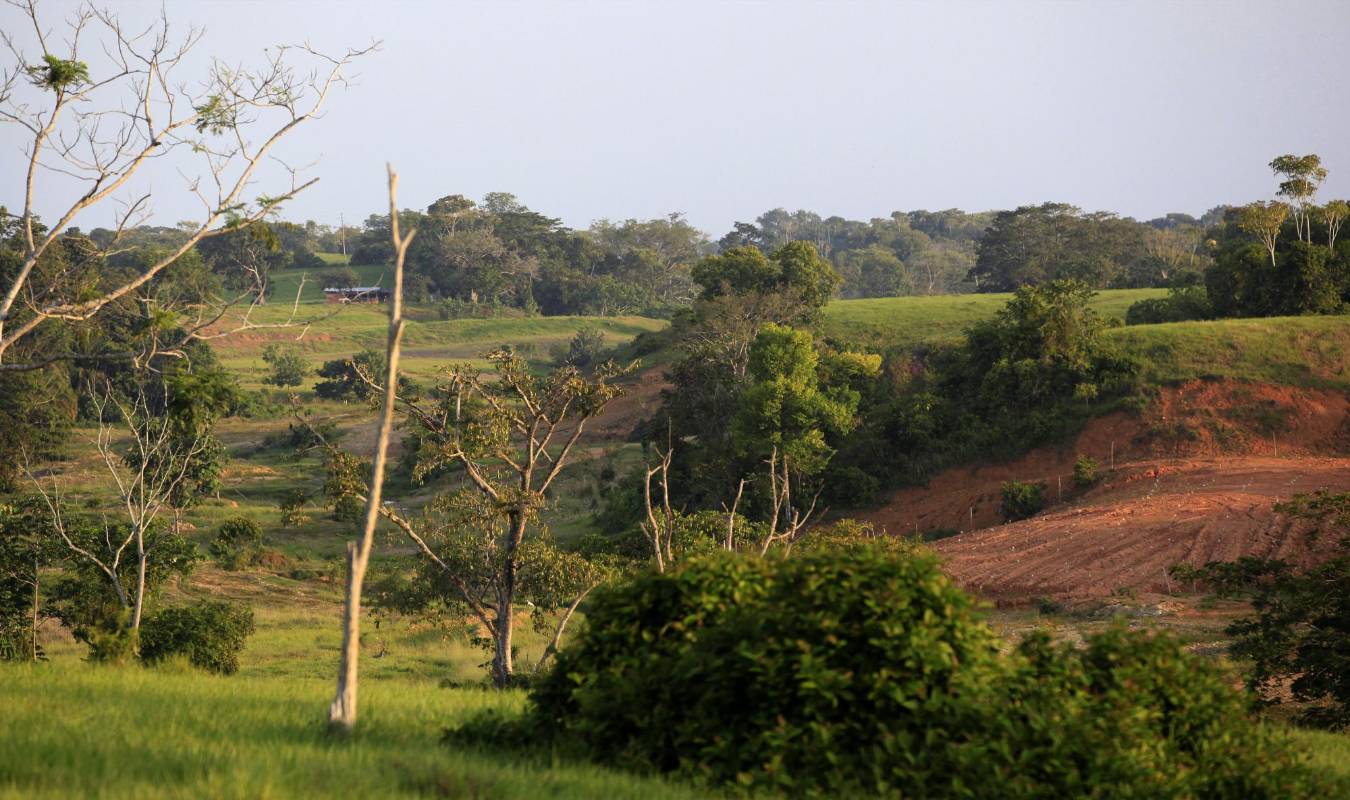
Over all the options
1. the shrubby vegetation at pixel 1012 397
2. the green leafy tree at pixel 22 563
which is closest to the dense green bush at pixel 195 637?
the green leafy tree at pixel 22 563

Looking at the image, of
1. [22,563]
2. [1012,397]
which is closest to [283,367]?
[1012,397]

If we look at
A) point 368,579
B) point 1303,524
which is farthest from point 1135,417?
point 368,579

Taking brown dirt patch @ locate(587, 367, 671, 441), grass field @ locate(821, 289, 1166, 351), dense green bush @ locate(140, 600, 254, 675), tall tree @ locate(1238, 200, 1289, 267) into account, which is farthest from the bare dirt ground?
brown dirt patch @ locate(587, 367, 671, 441)

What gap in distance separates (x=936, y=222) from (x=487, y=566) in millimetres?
136246

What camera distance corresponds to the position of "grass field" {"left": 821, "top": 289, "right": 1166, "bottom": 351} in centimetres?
5297

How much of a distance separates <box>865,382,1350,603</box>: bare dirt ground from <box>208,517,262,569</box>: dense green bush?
18.0m

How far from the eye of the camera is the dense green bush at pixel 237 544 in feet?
106

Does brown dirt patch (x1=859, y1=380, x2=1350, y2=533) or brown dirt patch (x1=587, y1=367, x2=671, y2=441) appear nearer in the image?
brown dirt patch (x1=859, y1=380, x2=1350, y2=533)

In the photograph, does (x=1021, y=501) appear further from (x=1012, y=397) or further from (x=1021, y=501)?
(x=1012, y=397)

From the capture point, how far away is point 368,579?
31125 millimetres

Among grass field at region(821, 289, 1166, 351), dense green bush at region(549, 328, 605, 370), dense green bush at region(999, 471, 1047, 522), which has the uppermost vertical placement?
grass field at region(821, 289, 1166, 351)

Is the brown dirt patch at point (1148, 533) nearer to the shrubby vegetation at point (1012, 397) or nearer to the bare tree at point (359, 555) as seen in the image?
the shrubby vegetation at point (1012, 397)

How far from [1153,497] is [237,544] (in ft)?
80.7

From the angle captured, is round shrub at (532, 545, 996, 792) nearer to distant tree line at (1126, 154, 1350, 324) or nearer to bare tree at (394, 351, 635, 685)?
bare tree at (394, 351, 635, 685)
